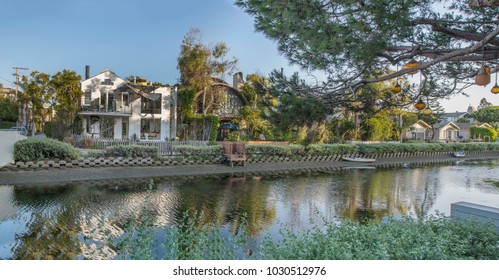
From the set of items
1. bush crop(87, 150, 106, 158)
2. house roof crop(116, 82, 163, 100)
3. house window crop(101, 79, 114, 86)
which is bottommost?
bush crop(87, 150, 106, 158)

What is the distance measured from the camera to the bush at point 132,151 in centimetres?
1028

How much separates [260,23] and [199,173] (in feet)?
26.7

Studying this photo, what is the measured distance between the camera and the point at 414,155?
747 inches

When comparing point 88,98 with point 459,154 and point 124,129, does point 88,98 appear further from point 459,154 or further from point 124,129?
point 459,154

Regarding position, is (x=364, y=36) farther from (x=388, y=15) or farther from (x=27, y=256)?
(x=27, y=256)

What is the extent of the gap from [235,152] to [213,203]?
5.73m

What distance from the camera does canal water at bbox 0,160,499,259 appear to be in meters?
4.28

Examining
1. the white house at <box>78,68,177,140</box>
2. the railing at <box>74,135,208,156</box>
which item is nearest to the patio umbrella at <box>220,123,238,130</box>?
the white house at <box>78,68,177,140</box>

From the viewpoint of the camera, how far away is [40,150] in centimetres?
876

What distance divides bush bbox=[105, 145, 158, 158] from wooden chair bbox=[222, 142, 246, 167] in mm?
2593

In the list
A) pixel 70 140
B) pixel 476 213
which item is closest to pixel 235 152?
pixel 70 140

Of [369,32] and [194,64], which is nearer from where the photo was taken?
[369,32]

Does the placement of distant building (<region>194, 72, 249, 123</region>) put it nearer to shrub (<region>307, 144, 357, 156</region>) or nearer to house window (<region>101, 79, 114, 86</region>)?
house window (<region>101, 79, 114, 86</region>)

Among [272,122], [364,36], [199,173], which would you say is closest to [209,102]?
[199,173]
